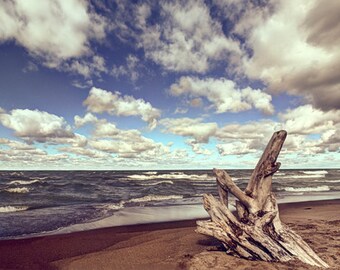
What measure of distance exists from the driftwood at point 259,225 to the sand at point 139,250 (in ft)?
0.81

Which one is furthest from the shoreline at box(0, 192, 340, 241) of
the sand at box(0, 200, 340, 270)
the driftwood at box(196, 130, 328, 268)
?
the driftwood at box(196, 130, 328, 268)

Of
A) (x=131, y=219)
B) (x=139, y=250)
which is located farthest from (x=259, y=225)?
(x=131, y=219)

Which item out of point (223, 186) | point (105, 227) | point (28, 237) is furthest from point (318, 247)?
point (28, 237)

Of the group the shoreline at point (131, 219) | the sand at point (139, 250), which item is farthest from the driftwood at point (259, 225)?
the shoreline at point (131, 219)

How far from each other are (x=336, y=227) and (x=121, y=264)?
7778mm

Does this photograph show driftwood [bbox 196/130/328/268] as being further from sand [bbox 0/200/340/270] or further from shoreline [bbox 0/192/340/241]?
shoreline [bbox 0/192/340/241]

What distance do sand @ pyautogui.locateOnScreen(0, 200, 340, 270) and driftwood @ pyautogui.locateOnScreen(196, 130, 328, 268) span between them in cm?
25

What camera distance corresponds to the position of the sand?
6371 mm

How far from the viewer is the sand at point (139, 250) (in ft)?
20.9

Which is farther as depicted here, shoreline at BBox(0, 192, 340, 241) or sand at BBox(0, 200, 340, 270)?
shoreline at BBox(0, 192, 340, 241)

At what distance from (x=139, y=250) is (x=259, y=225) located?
3.51m

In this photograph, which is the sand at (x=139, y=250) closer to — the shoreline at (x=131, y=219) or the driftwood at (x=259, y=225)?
the driftwood at (x=259, y=225)

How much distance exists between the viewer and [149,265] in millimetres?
6527

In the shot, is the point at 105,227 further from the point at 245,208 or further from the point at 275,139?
the point at 275,139
